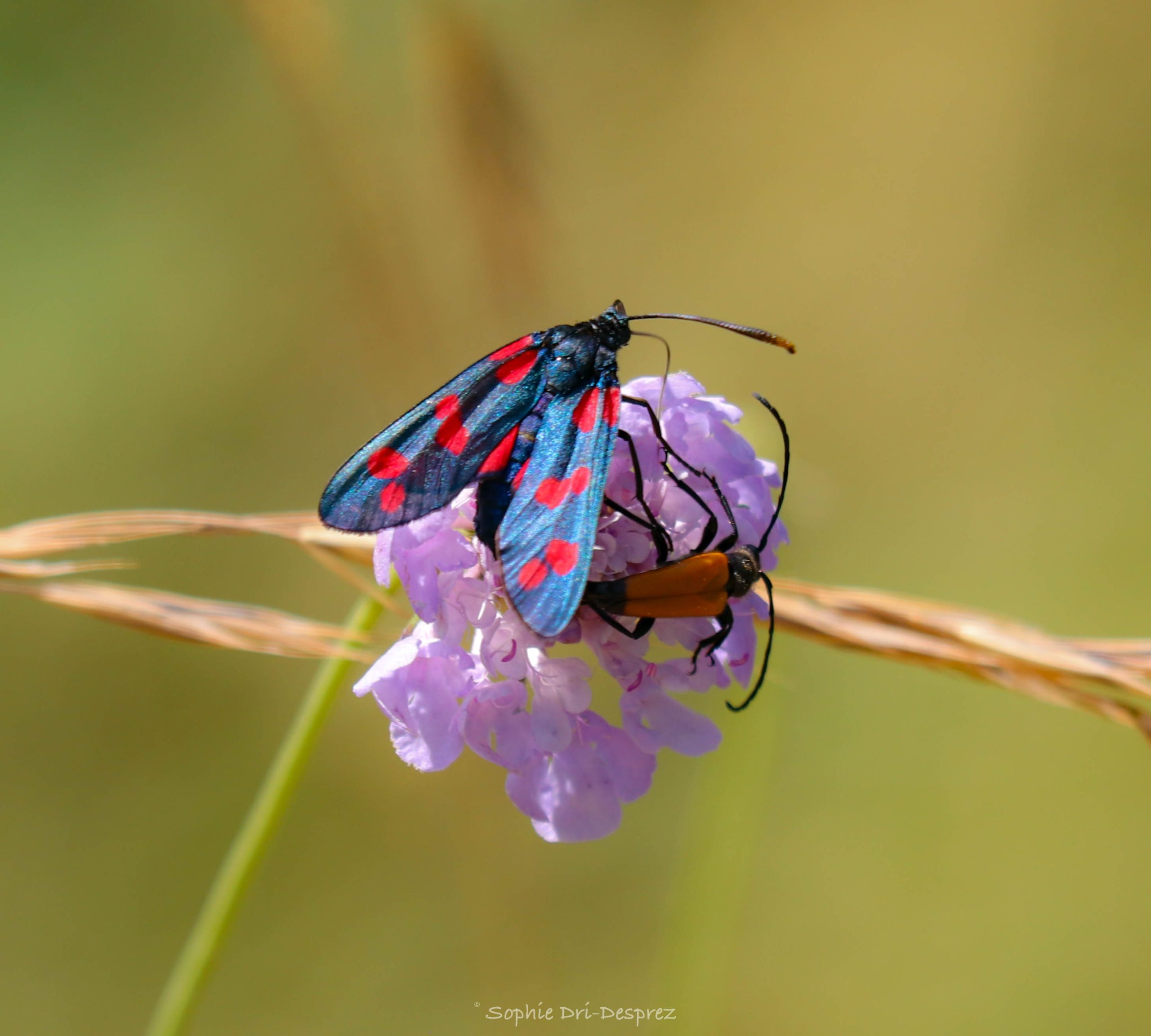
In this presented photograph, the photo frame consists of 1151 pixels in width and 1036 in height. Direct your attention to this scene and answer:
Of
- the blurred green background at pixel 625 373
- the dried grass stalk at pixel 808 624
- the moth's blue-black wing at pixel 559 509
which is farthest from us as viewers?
the blurred green background at pixel 625 373

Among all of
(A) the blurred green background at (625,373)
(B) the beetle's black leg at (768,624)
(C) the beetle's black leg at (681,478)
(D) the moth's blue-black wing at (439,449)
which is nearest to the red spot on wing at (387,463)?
(D) the moth's blue-black wing at (439,449)

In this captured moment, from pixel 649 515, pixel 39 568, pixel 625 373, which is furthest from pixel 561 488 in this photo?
pixel 625 373

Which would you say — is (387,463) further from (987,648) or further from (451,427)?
(987,648)

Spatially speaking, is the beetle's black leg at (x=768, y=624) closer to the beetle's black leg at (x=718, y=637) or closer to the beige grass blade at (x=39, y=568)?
the beetle's black leg at (x=718, y=637)

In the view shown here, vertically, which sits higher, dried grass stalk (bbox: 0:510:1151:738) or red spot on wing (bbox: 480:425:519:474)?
red spot on wing (bbox: 480:425:519:474)

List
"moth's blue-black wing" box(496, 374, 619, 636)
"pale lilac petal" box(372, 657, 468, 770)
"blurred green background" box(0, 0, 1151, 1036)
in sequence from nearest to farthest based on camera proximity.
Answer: "moth's blue-black wing" box(496, 374, 619, 636), "pale lilac petal" box(372, 657, 468, 770), "blurred green background" box(0, 0, 1151, 1036)

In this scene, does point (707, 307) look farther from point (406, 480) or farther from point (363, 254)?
point (406, 480)

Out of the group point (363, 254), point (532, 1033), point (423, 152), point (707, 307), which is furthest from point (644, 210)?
point (532, 1033)

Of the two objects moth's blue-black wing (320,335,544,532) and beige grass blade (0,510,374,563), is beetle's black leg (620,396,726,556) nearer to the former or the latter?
moth's blue-black wing (320,335,544,532)

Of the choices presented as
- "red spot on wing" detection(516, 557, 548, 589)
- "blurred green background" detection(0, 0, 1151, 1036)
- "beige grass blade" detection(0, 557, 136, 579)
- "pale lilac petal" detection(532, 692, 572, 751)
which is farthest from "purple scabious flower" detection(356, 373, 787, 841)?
"blurred green background" detection(0, 0, 1151, 1036)
